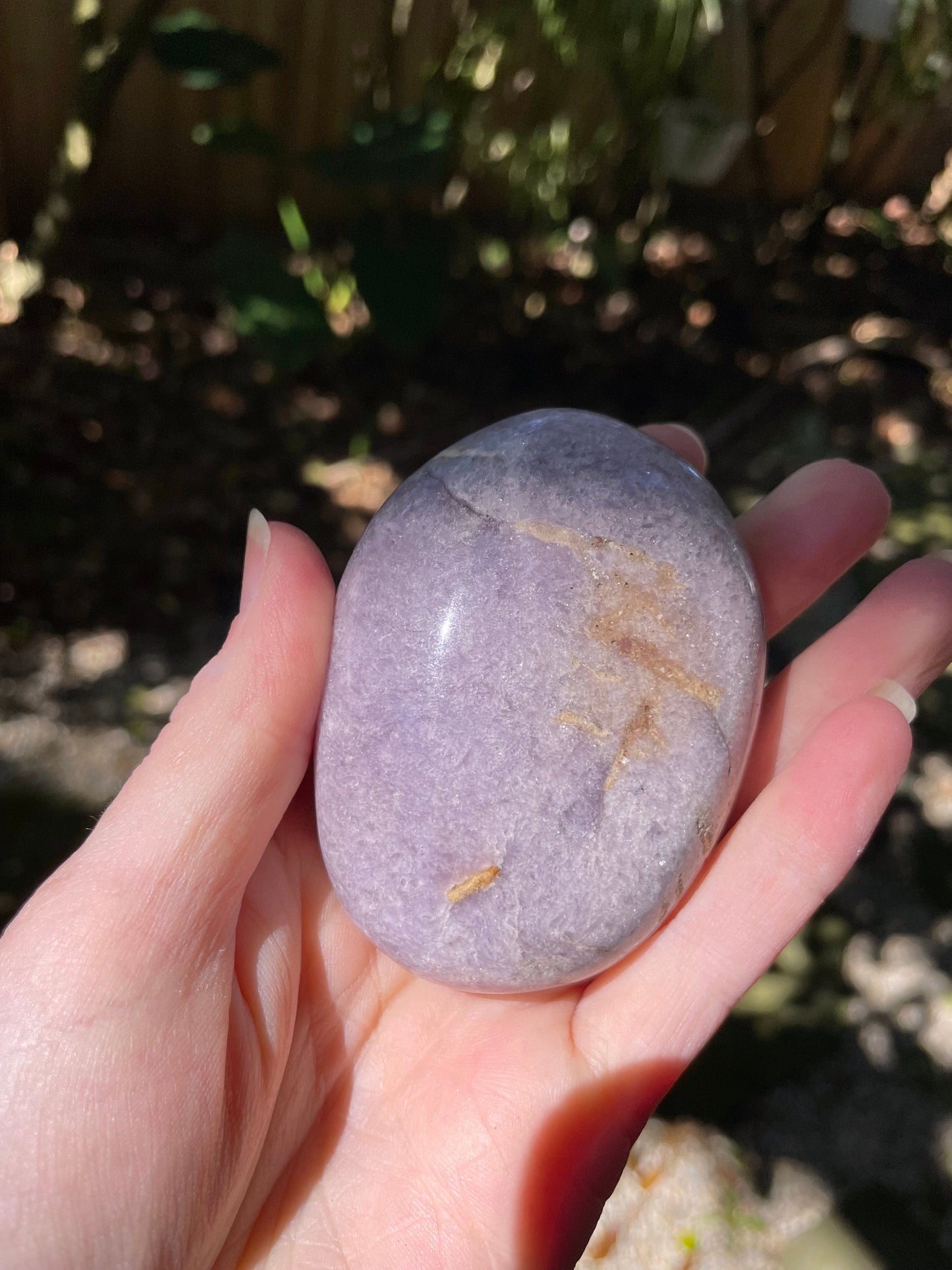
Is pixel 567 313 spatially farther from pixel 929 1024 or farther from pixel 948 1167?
Answer: pixel 948 1167

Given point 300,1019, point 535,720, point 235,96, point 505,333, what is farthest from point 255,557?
point 235,96

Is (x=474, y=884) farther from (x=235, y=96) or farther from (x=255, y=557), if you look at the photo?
(x=235, y=96)

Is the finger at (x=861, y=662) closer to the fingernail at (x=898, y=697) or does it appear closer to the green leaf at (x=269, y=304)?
the fingernail at (x=898, y=697)

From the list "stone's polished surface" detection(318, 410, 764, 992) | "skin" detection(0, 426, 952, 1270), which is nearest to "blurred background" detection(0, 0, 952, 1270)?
"skin" detection(0, 426, 952, 1270)

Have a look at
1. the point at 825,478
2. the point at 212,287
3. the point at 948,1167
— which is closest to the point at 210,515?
the point at 212,287

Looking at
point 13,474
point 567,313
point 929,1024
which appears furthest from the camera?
point 567,313

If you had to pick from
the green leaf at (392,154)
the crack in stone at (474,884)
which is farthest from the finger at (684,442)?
the green leaf at (392,154)
